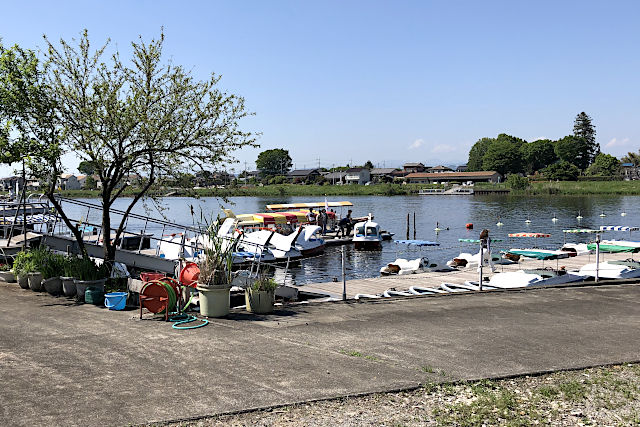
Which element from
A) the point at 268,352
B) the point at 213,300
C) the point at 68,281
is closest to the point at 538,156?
the point at 68,281

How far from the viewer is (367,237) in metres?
45.7

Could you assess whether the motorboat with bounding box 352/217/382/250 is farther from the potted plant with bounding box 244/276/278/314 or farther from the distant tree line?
the distant tree line

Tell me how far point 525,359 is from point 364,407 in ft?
10.3

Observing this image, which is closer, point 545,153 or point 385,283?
point 385,283

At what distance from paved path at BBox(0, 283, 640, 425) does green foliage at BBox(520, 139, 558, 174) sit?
626 ft

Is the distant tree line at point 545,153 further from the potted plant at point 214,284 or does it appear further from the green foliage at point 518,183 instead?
the potted plant at point 214,284

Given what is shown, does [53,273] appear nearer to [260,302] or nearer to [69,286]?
[69,286]

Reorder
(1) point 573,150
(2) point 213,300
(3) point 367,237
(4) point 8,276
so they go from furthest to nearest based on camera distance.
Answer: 1. (1) point 573,150
2. (3) point 367,237
3. (4) point 8,276
4. (2) point 213,300

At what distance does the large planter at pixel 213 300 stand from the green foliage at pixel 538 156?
19412 cm

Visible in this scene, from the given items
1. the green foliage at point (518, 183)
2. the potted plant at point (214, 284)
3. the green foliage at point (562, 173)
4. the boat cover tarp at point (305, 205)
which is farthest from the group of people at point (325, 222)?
the green foliage at point (562, 173)

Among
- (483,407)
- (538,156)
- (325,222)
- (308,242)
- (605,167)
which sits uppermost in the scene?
(538,156)

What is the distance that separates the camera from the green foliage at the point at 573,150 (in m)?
187

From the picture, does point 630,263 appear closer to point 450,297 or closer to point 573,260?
point 573,260

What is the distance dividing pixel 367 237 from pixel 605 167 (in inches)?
5784
